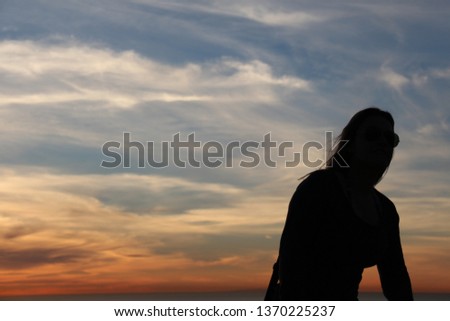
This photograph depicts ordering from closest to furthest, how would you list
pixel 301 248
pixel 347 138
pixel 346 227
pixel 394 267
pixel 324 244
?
pixel 301 248 < pixel 324 244 < pixel 346 227 < pixel 347 138 < pixel 394 267

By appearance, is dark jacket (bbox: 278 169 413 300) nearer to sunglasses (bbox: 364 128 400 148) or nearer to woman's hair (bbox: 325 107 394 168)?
woman's hair (bbox: 325 107 394 168)

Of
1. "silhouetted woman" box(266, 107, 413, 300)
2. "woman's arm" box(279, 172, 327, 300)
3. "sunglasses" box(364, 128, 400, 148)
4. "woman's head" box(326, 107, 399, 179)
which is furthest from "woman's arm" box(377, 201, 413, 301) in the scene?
"woman's arm" box(279, 172, 327, 300)

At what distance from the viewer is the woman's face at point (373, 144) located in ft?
23.7

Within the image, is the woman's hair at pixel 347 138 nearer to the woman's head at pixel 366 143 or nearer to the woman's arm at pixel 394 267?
the woman's head at pixel 366 143

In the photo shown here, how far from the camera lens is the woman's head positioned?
7.21 metres

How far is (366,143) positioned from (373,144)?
79 mm

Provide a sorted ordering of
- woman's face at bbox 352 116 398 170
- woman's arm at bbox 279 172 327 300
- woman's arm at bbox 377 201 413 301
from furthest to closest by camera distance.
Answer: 1. woman's arm at bbox 377 201 413 301
2. woman's face at bbox 352 116 398 170
3. woman's arm at bbox 279 172 327 300

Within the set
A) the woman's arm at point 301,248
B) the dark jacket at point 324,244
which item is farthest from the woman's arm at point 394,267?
the woman's arm at point 301,248

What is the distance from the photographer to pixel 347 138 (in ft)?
24.3

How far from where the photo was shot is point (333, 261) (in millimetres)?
6477

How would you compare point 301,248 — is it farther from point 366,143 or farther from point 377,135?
point 377,135

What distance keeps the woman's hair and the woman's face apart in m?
0.06

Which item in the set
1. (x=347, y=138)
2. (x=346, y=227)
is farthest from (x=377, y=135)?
(x=346, y=227)

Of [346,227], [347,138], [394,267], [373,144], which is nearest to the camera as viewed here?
[346,227]
